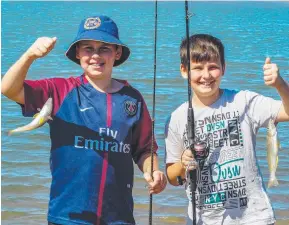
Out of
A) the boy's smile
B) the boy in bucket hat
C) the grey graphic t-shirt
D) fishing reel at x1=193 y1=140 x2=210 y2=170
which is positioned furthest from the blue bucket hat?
fishing reel at x1=193 y1=140 x2=210 y2=170

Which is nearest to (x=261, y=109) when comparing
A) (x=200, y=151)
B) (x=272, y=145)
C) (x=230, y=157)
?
(x=272, y=145)

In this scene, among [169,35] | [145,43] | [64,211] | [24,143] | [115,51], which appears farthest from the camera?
[169,35]

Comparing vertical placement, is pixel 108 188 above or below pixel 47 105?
below

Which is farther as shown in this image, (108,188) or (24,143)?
(24,143)

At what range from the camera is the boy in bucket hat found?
4.60 meters

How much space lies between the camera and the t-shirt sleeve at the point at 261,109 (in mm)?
4637

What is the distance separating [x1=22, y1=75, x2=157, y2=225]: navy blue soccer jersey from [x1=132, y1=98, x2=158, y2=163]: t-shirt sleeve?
38mm

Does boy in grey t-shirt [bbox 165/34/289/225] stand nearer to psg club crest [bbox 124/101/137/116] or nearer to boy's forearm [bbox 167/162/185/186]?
boy's forearm [bbox 167/162/185/186]

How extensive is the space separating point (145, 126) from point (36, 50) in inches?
37.0

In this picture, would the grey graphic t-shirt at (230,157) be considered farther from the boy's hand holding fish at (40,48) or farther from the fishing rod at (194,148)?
the boy's hand holding fish at (40,48)

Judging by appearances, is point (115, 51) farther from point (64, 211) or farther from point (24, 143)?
point (24, 143)

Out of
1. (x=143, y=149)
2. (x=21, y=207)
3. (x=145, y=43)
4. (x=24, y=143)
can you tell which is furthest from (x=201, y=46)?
(x=145, y=43)

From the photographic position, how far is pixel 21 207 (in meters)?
8.16

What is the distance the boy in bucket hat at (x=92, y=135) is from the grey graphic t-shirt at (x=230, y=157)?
25cm
